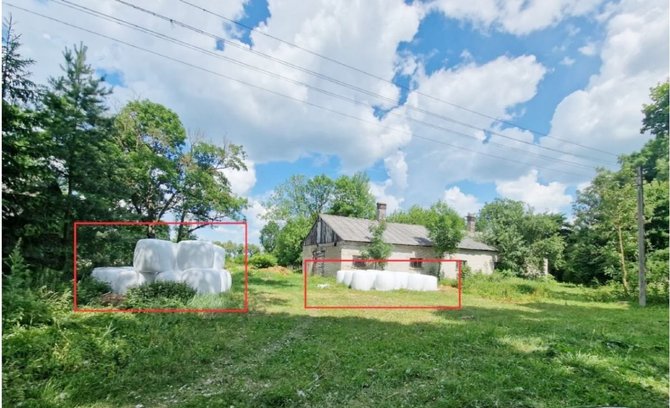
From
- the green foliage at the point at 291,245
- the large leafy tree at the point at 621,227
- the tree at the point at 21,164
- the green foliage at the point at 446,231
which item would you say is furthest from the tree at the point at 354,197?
the tree at the point at 21,164

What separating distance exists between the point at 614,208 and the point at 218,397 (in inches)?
696

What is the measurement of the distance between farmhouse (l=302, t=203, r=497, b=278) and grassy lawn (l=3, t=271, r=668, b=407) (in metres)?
13.3

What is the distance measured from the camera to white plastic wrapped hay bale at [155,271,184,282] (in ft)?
32.5

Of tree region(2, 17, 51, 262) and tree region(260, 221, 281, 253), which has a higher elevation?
tree region(2, 17, 51, 262)

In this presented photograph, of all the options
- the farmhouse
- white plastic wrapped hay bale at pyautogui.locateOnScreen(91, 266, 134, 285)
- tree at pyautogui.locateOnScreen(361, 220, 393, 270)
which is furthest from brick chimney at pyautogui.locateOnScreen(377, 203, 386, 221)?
white plastic wrapped hay bale at pyautogui.locateOnScreen(91, 266, 134, 285)

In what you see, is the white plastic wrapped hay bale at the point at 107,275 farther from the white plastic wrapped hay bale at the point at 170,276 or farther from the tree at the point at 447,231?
the tree at the point at 447,231

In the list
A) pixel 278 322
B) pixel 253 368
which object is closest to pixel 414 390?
pixel 253 368

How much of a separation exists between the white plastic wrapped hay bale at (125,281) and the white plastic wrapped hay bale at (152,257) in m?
0.21

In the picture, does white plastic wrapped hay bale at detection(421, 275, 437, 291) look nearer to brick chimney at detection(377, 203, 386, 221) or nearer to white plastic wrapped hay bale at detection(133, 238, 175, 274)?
brick chimney at detection(377, 203, 386, 221)

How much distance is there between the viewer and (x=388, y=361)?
17.3ft

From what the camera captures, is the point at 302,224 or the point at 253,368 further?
the point at 302,224

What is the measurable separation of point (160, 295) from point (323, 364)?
603 centimetres

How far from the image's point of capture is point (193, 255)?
10.6 meters

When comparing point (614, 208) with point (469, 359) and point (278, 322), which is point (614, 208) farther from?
point (278, 322)
